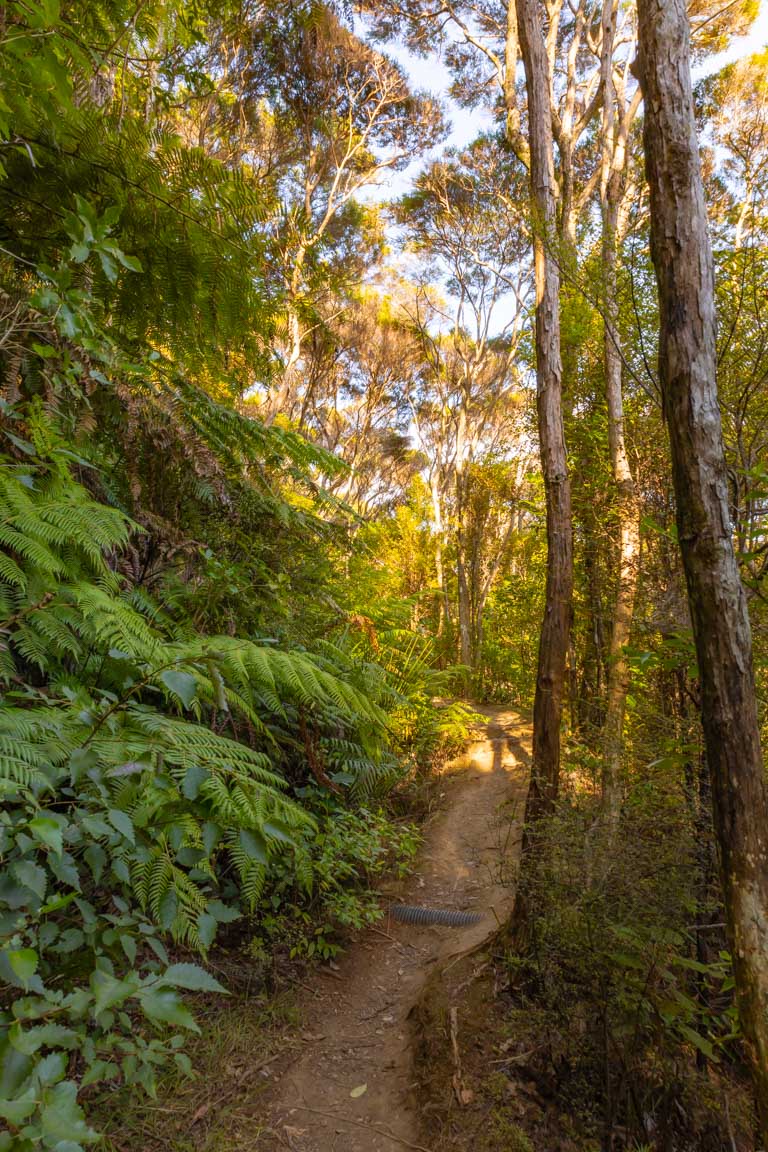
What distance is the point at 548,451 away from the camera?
12.9ft

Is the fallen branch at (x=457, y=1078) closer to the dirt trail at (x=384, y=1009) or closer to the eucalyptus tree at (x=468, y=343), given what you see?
the dirt trail at (x=384, y=1009)

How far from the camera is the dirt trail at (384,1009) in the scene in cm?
252

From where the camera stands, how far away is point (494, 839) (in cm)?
564

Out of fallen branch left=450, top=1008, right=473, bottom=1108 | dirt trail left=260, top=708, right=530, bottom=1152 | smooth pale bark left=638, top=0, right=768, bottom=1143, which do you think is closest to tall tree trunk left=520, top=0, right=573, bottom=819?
dirt trail left=260, top=708, right=530, bottom=1152

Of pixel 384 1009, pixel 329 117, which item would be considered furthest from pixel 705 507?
pixel 329 117

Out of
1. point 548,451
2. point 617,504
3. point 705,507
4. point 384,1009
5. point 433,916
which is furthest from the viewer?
point 617,504

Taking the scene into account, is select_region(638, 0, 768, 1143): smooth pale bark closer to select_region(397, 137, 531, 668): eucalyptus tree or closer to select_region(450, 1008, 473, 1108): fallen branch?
select_region(450, 1008, 473, 1108): fallen branch

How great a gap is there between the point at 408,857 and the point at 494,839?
3.16ft

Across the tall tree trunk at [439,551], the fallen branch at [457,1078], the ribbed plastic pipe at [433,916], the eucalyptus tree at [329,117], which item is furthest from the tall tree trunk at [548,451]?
the tall tree trunk at [439,551]

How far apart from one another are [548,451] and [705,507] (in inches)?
84.8

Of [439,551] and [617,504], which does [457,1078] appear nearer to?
[617,504]

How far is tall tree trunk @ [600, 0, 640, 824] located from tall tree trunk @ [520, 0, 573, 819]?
0.44 metres

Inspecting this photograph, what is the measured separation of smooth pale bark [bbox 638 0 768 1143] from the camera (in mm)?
1707

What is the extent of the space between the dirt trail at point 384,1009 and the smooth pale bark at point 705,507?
168 centimetres
